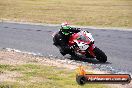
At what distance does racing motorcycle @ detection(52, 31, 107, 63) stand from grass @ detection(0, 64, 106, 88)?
257cm

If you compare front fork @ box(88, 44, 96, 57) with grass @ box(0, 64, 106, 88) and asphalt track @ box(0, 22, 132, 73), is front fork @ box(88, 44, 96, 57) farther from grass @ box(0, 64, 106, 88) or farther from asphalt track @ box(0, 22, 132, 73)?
grass @ box(0, 64, 106, 88)

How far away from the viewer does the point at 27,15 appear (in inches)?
1711

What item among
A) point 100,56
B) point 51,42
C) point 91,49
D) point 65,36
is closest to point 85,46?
point 91,49

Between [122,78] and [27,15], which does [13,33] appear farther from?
[122,78]

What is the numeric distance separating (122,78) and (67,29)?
11490 mm

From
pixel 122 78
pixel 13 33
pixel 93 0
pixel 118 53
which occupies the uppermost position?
pixel 122 78

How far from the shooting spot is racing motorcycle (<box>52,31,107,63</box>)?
15570 mm

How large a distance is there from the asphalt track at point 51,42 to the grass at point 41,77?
8.63 feet

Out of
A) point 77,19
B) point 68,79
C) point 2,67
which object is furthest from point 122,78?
point 77,19

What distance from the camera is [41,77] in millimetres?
11680

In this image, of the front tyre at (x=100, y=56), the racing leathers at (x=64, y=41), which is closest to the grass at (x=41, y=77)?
the front tyre at (x=100, y=56)

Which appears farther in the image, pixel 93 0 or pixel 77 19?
pixel 93 0

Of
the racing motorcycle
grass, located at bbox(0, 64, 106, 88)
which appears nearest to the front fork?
the racing motorcycle

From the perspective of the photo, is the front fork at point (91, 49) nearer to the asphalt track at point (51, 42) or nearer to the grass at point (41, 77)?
the asphalt track at point (51, 42)
